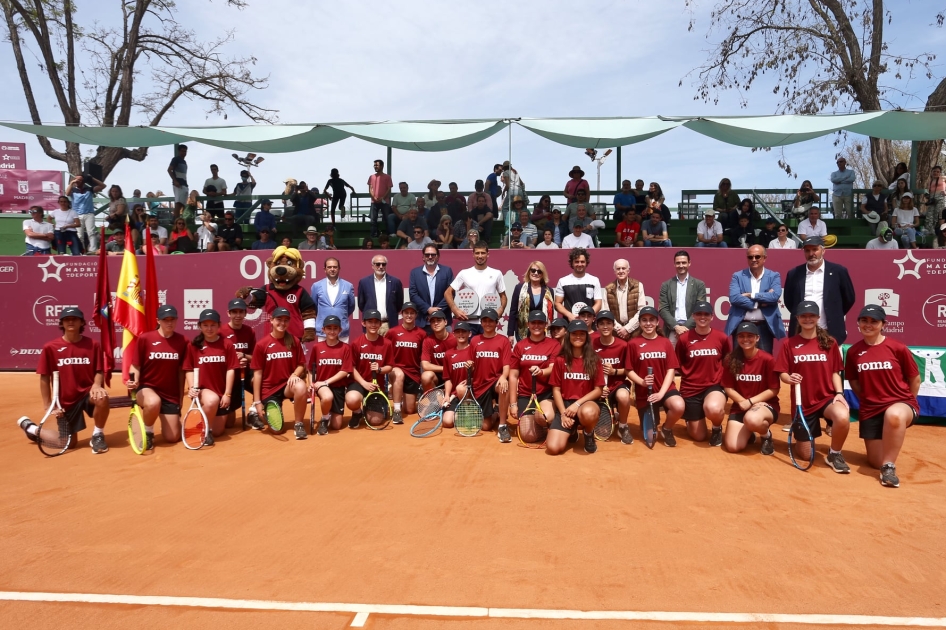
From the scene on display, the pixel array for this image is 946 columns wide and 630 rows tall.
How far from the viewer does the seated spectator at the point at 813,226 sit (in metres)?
12.2

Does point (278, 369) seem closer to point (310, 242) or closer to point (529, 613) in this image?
point (529, 613)

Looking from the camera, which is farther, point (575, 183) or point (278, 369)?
point (575, 183)

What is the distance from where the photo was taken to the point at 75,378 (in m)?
7.39

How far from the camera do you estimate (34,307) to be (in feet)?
41.4

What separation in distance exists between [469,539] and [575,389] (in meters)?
2.77

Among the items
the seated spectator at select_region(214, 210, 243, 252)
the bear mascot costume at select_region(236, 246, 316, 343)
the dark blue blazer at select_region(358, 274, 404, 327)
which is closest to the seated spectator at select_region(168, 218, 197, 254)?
the seated spectator at select_region(214, 210, 243, 252)

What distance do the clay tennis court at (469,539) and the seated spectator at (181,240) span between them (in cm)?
696

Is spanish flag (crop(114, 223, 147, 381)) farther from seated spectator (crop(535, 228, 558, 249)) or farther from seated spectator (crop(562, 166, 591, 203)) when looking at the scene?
seated spectator (crop(562, 166, 591, 203))

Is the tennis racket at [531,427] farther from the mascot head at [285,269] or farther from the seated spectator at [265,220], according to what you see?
the seated spectator at [265,220]

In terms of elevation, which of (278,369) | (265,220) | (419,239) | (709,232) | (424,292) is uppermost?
(265,220)

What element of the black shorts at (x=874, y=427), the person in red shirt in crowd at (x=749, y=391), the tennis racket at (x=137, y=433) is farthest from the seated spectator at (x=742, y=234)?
the tennis racket at (x=137, y=433)

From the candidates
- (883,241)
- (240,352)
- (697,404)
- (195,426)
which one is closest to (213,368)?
(240,352)

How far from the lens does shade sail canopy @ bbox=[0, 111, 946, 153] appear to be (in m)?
11.5

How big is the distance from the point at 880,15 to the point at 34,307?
22.0m
